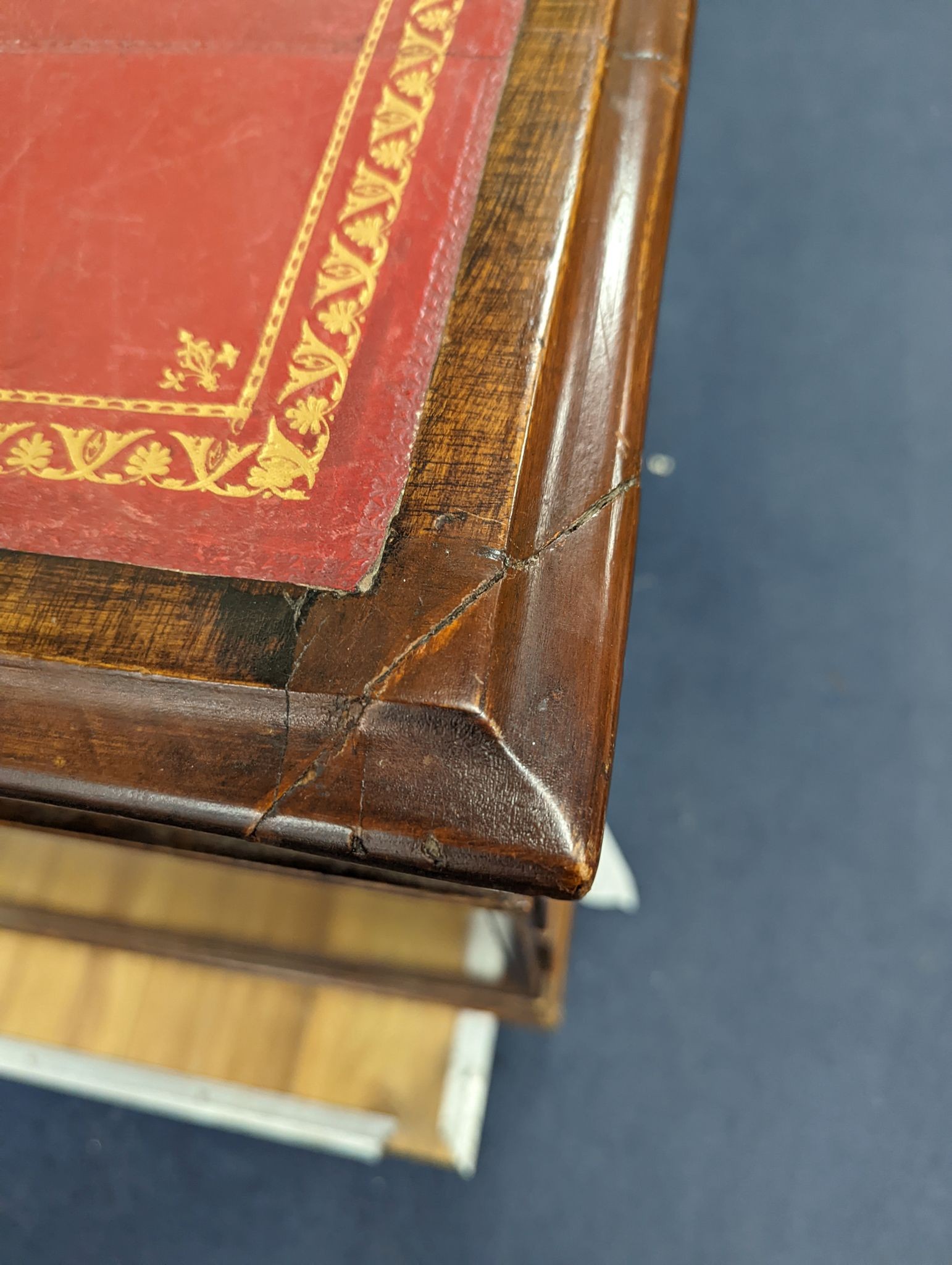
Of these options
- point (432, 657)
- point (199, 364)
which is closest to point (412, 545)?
point (432, 657)

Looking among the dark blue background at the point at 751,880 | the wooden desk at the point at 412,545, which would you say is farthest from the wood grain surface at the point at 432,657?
the dark blue background at the point at 751,880

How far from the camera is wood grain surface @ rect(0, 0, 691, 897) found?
1.51 feet

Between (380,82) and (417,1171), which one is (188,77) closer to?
(380,82)

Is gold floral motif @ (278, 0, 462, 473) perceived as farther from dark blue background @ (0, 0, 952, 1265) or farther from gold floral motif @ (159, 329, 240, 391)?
dark blue background @ (0, 0, 952, 1265)

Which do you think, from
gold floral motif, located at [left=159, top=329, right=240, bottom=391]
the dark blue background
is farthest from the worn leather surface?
the dark blue background

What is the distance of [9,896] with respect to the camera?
3.53 ft

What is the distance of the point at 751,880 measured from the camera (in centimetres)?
124

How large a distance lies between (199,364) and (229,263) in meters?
0.08

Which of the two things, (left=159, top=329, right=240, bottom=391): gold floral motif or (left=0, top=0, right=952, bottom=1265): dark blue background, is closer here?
(left=159, top=329, right=240, bottom=391): gold floral motif

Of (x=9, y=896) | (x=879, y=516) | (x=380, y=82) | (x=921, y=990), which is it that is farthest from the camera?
(x=879, y=516)

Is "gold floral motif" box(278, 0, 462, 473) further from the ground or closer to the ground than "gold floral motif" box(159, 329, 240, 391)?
further from the ground

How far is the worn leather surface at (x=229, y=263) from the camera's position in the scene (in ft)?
1.71

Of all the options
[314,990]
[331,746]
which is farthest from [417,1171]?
[331,746]

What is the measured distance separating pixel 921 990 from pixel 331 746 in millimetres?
1042
